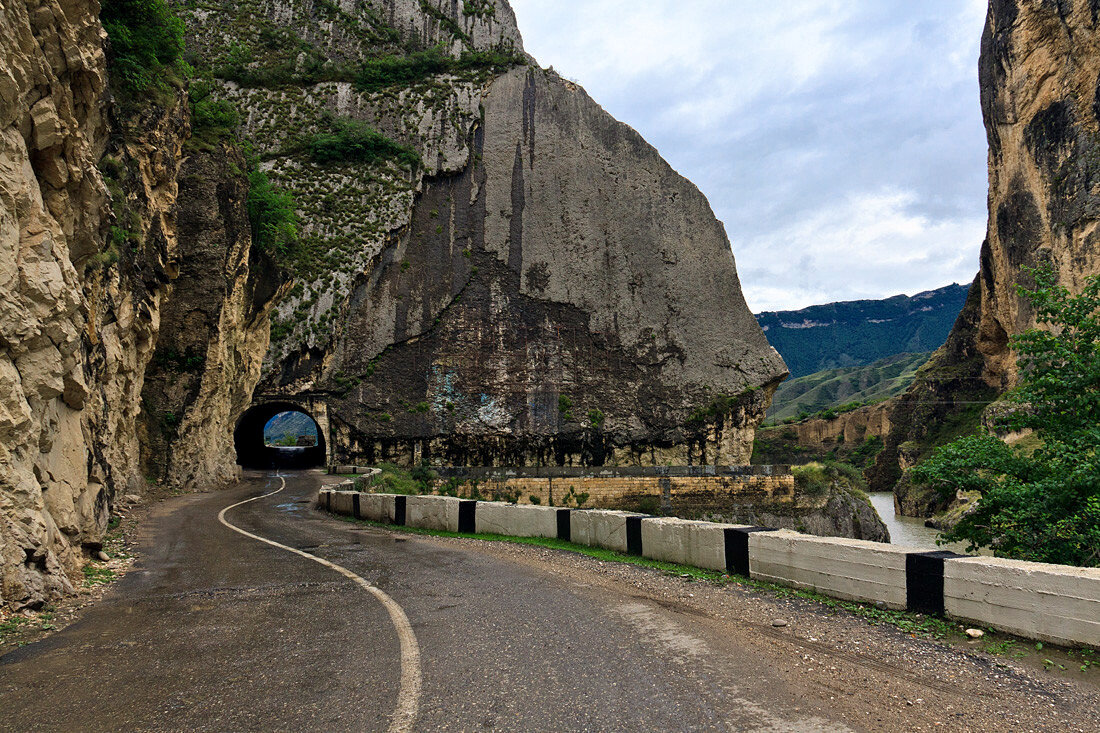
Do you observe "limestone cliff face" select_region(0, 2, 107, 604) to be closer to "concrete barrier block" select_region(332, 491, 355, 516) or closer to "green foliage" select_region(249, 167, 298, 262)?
"concrete barrier block" select_region(332, 491, 355, 516)

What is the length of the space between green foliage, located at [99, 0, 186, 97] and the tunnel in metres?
19.7

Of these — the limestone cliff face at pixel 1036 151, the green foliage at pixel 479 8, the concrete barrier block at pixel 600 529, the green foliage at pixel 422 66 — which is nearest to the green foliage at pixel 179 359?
the concrete barrier block at pixel 600 529

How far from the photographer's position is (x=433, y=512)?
1361cm

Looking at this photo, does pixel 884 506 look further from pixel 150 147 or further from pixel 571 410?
pixel 150 147

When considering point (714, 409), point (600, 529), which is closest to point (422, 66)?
point (714, 409)

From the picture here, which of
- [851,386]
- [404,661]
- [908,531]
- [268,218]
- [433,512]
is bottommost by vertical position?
[908,531]

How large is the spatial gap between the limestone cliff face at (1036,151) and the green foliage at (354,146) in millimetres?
37524

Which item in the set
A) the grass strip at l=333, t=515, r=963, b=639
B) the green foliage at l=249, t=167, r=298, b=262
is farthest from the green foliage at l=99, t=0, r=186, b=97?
the grass strip at l=333, t=515, r=963, b=639

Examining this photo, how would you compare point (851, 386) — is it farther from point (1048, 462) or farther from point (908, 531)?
point (1048, 462)

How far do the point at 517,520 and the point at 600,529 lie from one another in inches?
89.1

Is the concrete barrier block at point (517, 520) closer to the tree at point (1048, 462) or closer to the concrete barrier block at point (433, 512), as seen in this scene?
the concrete barrier block at point (433, 512)

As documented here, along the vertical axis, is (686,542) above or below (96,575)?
above

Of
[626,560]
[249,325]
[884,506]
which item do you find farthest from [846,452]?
[626,560]

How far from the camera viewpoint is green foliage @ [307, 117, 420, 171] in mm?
39062
